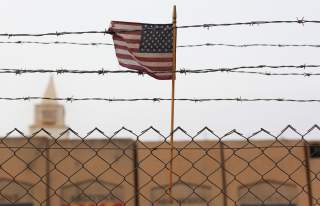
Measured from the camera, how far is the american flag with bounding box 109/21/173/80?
548cm

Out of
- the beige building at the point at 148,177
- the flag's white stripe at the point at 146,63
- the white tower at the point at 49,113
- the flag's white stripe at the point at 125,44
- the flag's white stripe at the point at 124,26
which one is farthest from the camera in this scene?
the white tower at the point at 49,113

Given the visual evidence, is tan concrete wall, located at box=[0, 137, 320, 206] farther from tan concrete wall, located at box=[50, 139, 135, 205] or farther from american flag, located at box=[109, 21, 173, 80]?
american flag, located at box=[109, 21, 173, 80]

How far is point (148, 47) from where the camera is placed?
18.4ft

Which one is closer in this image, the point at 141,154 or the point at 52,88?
the point at 141,154

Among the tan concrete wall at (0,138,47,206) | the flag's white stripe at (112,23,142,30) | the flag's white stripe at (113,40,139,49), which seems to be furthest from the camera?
the tan concrete wall at (0,138,47,206)

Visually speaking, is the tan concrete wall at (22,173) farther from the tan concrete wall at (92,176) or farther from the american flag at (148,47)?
the american flag at (148,47)

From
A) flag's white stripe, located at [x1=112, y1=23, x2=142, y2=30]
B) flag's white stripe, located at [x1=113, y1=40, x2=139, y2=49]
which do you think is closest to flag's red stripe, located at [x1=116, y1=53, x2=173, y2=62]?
flag's white stripe, located at [x1=113, y1=40, x2=139, y2=49]

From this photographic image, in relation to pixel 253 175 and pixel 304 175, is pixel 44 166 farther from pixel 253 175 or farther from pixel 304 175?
pixel 304 175

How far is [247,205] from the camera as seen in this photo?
18359 millimetres

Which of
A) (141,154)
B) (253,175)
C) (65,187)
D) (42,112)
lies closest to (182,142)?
(141,154)

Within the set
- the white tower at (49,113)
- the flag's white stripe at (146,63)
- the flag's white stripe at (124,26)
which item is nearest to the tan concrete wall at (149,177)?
the flag's white stripe at (146,63)

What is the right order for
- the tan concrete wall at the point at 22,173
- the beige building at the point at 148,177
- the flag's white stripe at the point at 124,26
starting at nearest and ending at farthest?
the flag's white stripe at the point at 124,26 → the tan concrete wall at the point at 22,173 → the beige building at the point at 148,177

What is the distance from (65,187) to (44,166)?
108 centimetres

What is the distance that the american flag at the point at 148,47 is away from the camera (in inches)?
216
